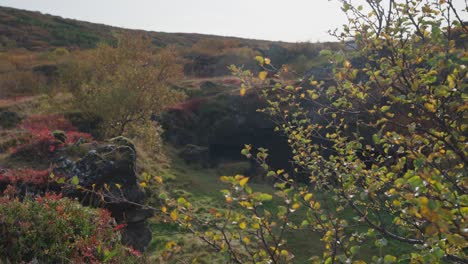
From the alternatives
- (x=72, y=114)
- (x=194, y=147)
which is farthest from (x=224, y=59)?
(x=72, y=114)

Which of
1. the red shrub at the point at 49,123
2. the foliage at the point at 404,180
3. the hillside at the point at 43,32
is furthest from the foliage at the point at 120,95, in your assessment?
the hillside at the point at 43,32

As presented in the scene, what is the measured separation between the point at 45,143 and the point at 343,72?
1267 centimetres

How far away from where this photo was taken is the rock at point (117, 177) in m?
11.9

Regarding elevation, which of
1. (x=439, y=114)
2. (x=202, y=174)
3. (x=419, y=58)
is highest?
(x=419, y=58)

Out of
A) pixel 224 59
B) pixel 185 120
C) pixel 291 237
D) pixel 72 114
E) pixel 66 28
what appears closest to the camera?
pixel 291 237

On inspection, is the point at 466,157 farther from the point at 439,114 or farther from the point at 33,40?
the point at 33,40

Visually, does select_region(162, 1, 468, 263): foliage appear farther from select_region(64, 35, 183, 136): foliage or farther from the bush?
select_region(64, 35, 183, 136): foliage

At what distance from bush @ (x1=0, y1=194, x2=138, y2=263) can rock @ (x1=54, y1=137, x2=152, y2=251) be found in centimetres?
355

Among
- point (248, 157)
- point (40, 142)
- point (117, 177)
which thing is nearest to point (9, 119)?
point (40, 142)

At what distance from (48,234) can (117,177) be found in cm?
493

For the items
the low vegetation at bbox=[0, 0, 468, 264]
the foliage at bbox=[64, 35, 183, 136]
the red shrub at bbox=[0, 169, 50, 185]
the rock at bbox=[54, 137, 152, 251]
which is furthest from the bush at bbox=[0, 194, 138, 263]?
the foliage at bbox=[64, 35, 183, 136]

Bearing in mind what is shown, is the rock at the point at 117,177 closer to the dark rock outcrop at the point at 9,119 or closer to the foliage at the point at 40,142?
the foliage at the point at 40,142

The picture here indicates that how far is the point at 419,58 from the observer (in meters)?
4.33

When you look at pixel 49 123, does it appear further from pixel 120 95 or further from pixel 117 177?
pixel 117 177
